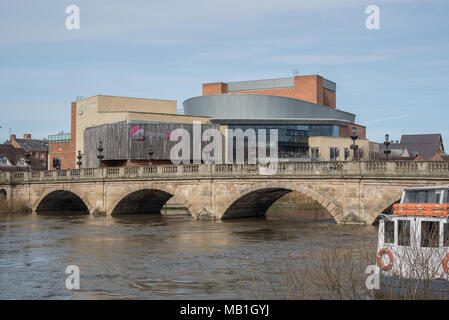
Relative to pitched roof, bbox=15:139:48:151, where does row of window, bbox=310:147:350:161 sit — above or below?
below

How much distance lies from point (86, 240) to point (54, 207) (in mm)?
29671

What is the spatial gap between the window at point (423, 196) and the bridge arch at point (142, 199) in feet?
85.9

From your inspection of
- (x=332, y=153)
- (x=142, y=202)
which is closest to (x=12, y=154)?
(x=332, y=153)

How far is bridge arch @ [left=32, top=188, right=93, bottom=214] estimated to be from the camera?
58938 mm

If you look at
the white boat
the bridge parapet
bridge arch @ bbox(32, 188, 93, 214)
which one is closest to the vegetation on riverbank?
bridge arch @ bbox(32, 188, 93, 214)

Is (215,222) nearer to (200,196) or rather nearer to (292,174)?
(200,196)

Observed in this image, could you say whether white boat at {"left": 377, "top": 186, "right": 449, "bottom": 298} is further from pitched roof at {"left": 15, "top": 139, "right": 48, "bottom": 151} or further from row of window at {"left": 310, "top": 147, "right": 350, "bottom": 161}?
Result: pitched roof at {"left": 15, "top": 139, "right": 48, "bottom": 151}

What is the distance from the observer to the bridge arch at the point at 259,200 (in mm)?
38906

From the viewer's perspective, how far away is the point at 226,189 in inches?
1738

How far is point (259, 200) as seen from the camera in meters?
→ 47.5

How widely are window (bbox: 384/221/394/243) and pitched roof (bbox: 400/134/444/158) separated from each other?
127197 mm

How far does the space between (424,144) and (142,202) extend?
106m

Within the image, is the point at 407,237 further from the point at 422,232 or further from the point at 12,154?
the point at 12,154
